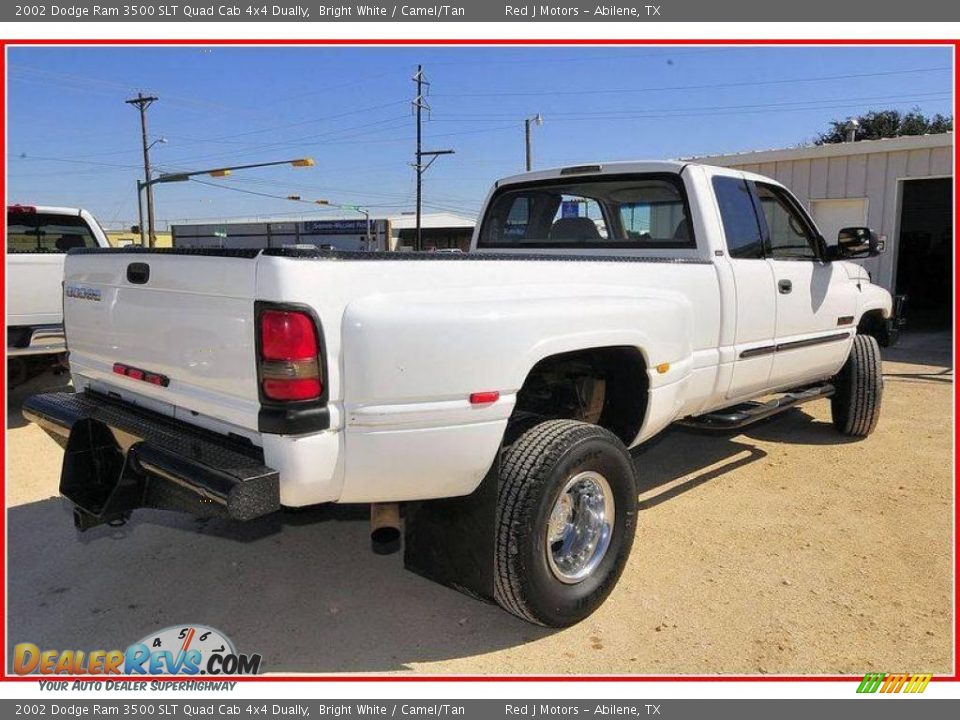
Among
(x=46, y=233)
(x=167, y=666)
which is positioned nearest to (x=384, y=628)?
(x=167, y=666)

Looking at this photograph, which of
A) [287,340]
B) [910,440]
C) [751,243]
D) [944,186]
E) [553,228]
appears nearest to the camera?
[287,340]

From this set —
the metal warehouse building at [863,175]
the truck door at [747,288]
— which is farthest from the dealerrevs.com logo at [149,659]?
the metal warehouse building at [863,175]

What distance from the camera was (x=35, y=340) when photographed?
651 cm

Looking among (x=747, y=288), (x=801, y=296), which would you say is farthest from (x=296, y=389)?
(x=801, y=296)

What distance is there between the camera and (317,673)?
9.30 ft

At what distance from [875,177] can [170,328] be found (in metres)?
13.1

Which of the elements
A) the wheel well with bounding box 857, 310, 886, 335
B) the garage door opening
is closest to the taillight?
the wheel well with bounding box 857, 310, 886, 335

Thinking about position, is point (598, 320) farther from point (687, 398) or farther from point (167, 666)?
point (167, 666)

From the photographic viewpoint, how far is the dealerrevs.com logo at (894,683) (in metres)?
2.78

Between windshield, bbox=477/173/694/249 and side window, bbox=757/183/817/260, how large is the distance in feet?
2.53

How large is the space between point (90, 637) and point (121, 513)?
0.53m

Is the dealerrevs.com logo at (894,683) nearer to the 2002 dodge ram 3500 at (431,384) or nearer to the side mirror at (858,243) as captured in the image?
the 2002 dodge ram 3500 at (431,384)

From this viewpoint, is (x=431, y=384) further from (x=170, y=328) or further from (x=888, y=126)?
(x=888, y=126)

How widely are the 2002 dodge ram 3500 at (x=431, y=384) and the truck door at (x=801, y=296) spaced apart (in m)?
0.32
